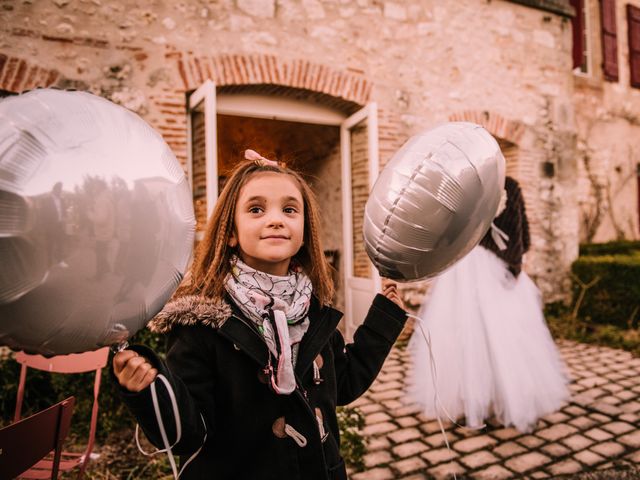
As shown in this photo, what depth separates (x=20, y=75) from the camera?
330 centimetres

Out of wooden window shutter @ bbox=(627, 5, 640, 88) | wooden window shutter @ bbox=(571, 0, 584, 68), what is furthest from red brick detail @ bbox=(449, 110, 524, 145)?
wooden window shutter @ bbox=(627, 5, 640, 88)

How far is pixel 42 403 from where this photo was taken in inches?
120

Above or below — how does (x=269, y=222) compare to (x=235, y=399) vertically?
above

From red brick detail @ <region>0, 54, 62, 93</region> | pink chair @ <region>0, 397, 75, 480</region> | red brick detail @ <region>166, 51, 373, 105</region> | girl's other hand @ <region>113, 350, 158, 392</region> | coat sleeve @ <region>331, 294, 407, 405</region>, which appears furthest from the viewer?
red brick detail @ <region>166, 51, 373, 105</region>

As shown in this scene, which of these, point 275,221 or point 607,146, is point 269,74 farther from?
point 607,146

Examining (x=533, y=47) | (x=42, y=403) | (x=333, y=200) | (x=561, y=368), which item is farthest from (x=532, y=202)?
(x=42, y=403)

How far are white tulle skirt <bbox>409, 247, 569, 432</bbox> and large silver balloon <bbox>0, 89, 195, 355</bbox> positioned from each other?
7.38 ft

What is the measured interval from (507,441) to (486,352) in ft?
1.74

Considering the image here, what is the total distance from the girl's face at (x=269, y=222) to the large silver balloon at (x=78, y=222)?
417mm

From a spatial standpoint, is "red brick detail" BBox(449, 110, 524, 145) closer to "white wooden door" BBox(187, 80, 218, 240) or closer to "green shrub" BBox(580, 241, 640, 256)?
"green shrub" BBox(580, 241, 640, 256)

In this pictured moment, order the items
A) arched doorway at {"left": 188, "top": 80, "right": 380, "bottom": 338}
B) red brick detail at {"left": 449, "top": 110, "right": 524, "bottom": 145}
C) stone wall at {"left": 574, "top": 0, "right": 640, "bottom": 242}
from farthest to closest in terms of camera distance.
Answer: stone wall at {"left": 574, "top": 0, "right": 640, "bottom": 242}
red brick detail at {"left": 449, "top": 110, "right": 524, "bottom": 145}
arched doorway at {"left": 188, "top": 80, "right": 380, "bottom": 338}

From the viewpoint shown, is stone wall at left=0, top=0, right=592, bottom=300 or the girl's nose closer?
the girl's nose

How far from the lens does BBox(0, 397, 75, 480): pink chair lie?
3.50 feet

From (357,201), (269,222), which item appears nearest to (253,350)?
(269,222)
